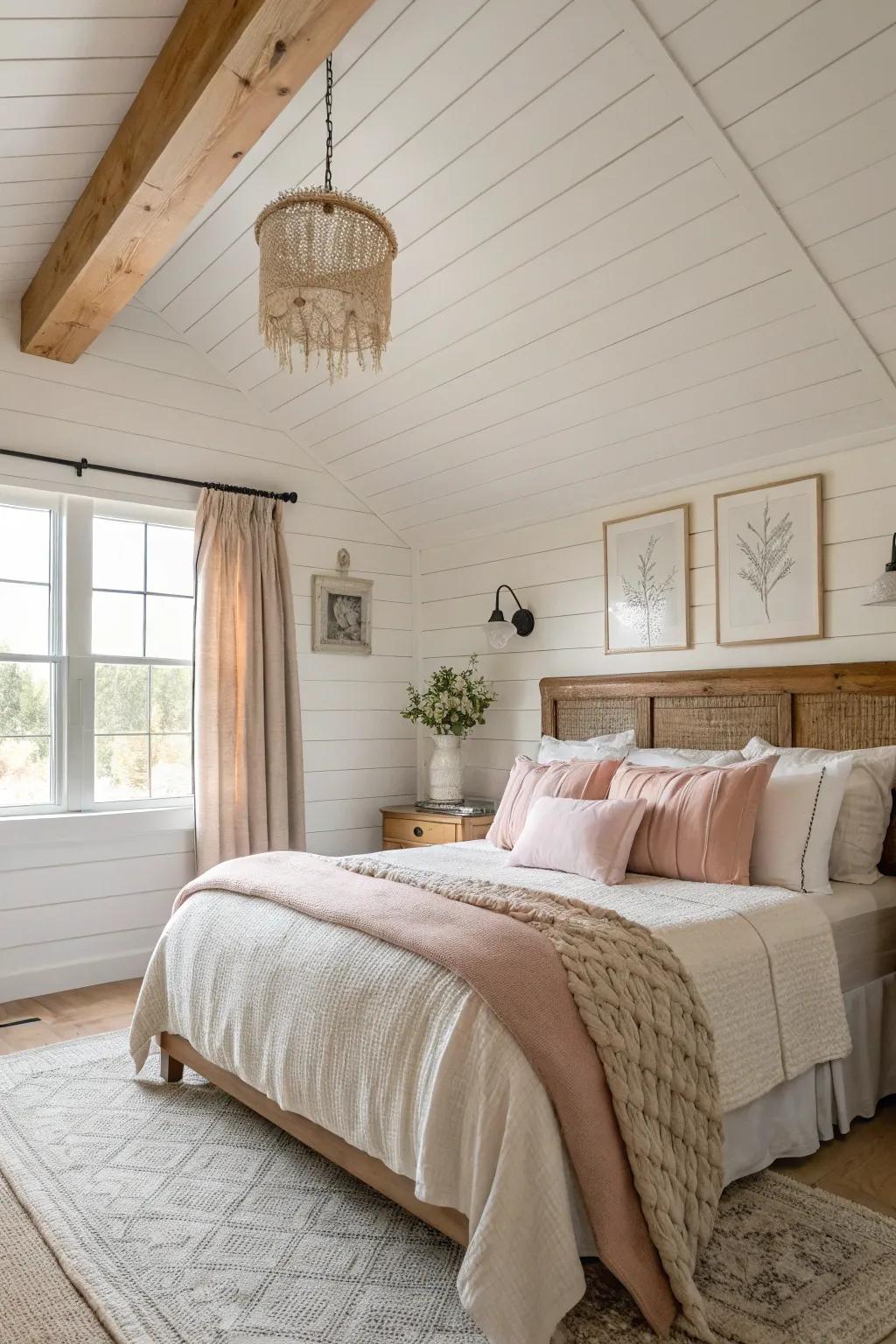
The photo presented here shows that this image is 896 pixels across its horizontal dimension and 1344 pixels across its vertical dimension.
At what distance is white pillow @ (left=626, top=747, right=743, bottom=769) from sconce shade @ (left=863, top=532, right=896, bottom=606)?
689 mm

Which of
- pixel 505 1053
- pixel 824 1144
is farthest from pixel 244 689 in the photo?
pixel 824 1144

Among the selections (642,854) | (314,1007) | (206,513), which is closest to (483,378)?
(206,513)

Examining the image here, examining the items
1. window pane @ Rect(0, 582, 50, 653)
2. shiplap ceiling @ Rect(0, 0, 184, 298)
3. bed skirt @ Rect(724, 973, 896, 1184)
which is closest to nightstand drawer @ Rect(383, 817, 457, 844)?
window pane @ Rect(0, 582, 50, 653)

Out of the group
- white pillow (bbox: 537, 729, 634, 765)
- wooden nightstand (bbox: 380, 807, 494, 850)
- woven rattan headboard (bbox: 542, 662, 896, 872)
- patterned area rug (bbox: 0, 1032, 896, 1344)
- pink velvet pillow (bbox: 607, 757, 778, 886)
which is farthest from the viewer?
wooden nightstand (bbox: 380, 807, 494, 850)

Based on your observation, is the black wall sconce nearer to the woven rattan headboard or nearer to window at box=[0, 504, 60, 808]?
the woven rattan headboard

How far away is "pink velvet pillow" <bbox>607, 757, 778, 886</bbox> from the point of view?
110 inches

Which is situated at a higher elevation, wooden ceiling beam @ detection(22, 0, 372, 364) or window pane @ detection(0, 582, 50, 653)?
wooden ceiling beam @ detection(22, 0, 372, 364)

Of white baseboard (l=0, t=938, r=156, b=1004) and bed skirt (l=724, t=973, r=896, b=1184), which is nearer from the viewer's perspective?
bed skirt (l=724, t=973, r=896, b=1184)

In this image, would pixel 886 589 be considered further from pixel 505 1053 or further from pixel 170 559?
pixel 170 559

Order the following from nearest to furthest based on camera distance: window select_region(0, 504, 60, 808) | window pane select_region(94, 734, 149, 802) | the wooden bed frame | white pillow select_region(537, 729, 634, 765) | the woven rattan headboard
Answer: the wooden bed frame < the woven rattan headboard < white pillow select_region(537, 729, 634, 765) < window select_region(0, 504, 60, 808) < window pane select_region(94, 734, 149, 802)

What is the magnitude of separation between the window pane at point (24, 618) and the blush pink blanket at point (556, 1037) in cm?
237

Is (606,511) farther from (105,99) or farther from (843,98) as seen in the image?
(105,99)

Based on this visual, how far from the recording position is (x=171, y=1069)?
294 centimetres

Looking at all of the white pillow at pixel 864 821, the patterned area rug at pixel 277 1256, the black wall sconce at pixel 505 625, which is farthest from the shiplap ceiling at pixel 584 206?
the patterned area rug at pixel 277 1256
